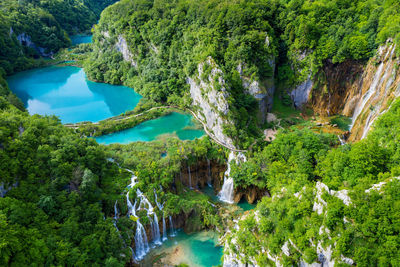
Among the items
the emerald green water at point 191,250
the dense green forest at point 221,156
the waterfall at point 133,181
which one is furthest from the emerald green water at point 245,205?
the waterfall at point 133,181

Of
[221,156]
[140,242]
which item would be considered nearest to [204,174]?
[221,156]

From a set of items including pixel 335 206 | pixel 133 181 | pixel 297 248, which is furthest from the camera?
pixel 133 181

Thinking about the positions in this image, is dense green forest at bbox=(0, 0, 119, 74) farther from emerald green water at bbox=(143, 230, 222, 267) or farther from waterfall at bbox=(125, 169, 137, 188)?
emerald green water at bbox=(143, 230, 222, 267)

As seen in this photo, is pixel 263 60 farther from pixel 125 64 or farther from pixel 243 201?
pixel 125 64

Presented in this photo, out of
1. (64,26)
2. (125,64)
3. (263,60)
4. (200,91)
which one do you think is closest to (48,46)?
(64,26)

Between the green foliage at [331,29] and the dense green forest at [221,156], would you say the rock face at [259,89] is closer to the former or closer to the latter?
the dense green forest at [221,156]

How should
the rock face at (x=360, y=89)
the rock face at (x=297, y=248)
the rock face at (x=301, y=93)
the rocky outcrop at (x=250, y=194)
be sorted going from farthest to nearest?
the rock face at (x=301, y=93) < the rock face at (x=360, y=89) < the rocky outcrop at (x=250, y=194) < the rock face at (x=297, y=248)

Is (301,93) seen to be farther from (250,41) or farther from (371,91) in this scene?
(250,41)
